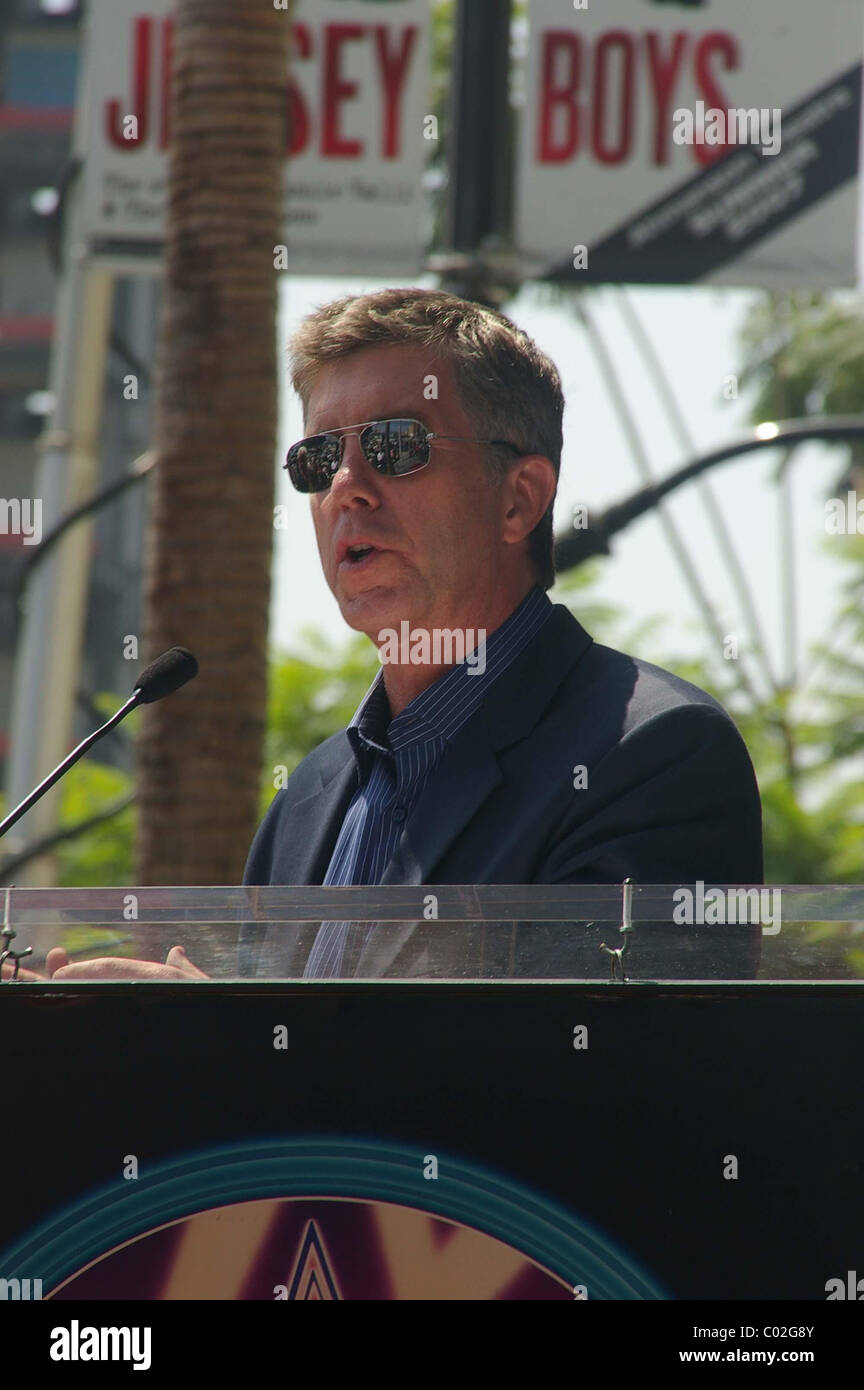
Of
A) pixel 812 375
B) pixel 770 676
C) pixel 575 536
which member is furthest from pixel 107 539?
pixel 575 536

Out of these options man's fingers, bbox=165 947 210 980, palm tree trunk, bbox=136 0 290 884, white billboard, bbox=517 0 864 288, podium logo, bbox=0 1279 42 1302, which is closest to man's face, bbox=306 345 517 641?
man's fingers, bbox=165 947 210 980

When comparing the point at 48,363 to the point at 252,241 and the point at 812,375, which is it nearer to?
the point at 812,375

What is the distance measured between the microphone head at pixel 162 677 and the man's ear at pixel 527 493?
2.10ft

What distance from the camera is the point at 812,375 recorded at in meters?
27.4

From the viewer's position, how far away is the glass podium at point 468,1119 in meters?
2.31

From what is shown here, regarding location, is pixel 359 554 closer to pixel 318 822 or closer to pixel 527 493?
pixel 527 493

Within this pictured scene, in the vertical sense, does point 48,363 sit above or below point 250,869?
above

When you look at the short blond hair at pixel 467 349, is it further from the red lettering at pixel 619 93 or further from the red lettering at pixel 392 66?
the red lettering at pixel 392 66

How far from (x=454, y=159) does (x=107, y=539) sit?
38.3 metres

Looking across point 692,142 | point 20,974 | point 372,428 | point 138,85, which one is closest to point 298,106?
point 138,85

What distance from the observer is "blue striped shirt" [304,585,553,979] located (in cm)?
319

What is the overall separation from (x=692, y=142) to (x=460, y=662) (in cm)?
598
